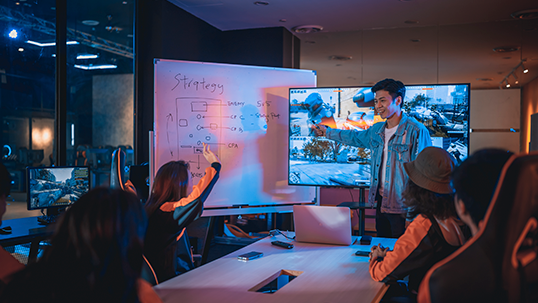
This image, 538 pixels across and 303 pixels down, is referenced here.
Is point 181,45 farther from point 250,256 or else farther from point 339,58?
point 250,256

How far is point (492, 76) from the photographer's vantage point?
4.70 meters

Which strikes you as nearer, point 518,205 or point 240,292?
point 518,205

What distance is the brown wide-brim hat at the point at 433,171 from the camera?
176 centimetres

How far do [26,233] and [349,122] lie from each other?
8.99 ft

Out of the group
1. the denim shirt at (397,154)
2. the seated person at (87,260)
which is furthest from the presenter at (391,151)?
the seated person at (87,260)

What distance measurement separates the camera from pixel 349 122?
3.69 metres

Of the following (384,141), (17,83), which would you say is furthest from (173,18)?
(384,141)

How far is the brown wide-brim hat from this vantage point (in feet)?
5.77

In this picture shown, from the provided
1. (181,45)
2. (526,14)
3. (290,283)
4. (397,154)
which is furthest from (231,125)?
(526,14)

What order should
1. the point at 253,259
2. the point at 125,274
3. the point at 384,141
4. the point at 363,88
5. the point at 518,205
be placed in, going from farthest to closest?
the point at 363,88
the point at 384,141
the point at 253,259
the point at 125,274
the point at 518,205

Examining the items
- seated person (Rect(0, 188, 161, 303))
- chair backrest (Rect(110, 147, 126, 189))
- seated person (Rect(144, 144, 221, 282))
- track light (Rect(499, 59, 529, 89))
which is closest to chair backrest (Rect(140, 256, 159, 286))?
seated person (Rect(144, 144, 221, 282))

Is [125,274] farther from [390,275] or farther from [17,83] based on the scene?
[17,83]

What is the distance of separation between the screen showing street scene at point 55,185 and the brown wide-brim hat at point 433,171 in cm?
250

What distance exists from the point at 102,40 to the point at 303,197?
2715 millimetres
